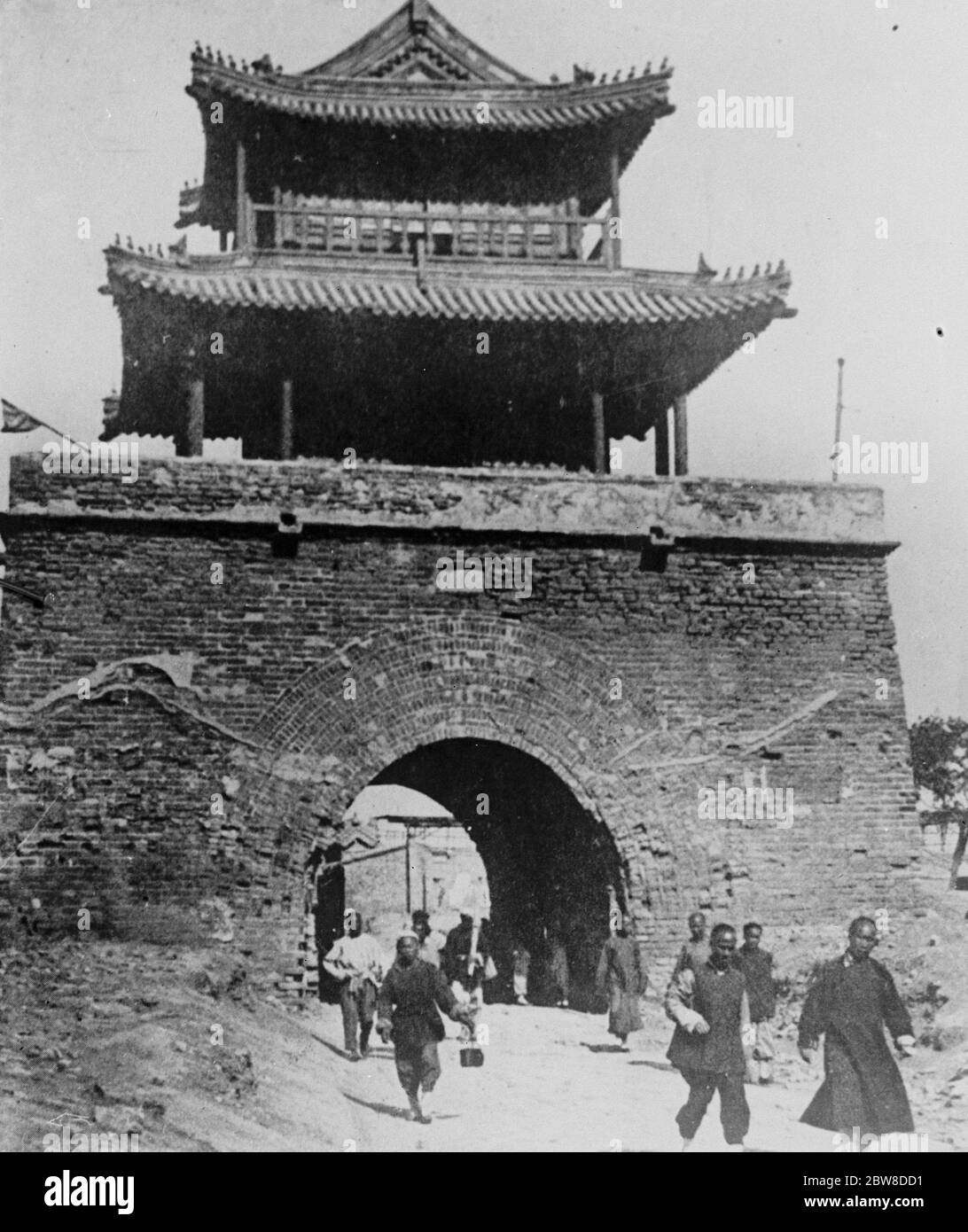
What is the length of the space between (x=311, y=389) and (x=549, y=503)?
3.10 metres

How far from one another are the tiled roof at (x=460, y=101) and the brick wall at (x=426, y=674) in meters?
4.00

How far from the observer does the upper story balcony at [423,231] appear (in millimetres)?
13969

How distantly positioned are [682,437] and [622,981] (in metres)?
5.00

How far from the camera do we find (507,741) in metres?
11.8

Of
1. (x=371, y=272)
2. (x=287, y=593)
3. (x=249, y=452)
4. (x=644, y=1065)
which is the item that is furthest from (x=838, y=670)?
(x=249, y=452)

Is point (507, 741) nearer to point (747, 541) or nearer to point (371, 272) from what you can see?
point (747, 541)

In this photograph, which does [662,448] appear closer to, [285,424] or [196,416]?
[285,424]

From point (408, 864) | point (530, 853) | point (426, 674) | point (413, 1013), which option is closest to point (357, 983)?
point (413, 1013)

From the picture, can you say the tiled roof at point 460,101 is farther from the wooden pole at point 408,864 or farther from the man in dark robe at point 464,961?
the wooden pole at point 408,864

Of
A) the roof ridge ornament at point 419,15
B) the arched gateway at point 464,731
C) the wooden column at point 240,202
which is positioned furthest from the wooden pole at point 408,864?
the roof ridge ornament at point 419,15

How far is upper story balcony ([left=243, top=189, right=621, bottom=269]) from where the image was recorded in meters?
14.0

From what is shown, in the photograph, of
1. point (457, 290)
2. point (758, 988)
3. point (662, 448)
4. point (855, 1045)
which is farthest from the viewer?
point (662, 448)

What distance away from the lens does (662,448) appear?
14320 millimetres

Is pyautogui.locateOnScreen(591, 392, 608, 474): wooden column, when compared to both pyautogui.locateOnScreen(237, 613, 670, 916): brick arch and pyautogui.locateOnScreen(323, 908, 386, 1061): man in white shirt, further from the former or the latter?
pyautogui.locateOnScreen(323, 908, 386, 1061): man in white shirt
